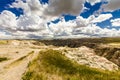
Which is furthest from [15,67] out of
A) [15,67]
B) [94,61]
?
[94,61]

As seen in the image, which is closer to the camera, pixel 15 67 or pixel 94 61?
pixel 94 61

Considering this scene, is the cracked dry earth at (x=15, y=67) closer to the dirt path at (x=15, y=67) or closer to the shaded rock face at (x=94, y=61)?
the dirt path at (x=15, y=67)

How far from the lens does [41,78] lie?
20125mm

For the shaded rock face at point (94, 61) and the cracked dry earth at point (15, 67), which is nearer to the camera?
the cracked dry earth at point (15, 67)

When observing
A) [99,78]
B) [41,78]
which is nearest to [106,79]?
[99,78]

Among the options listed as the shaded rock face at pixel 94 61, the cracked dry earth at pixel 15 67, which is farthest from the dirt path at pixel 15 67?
the shaded rock face at pixel 94 61

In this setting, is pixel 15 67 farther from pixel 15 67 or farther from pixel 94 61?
pixel 94 61

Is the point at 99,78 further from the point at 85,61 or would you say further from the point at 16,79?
the point at 85,61

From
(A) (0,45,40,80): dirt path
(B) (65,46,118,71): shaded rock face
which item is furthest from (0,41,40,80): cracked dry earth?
(B) (65,46,118,71): shaded rock face

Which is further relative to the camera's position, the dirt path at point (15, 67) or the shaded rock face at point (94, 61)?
the shaded rock face at point (94, 61)

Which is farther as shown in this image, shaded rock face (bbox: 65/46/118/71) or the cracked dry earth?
shaded rock face (bbox: 65/46/118/71)

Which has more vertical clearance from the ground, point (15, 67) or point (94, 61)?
point (94, 61)

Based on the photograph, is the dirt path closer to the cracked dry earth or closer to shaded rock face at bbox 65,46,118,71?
the cracked dry earth

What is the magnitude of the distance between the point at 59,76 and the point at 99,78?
456 cm
